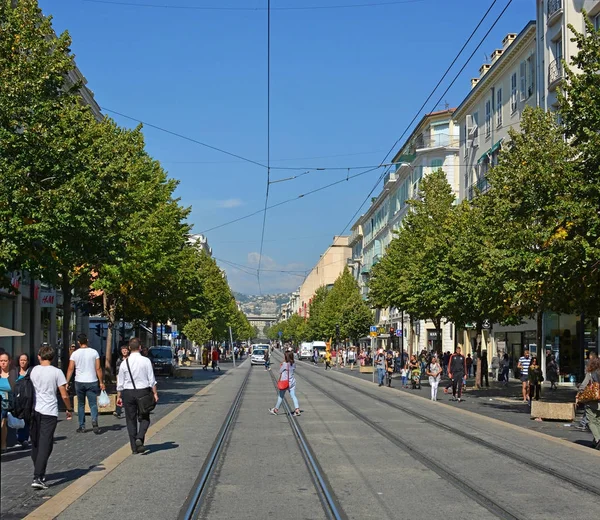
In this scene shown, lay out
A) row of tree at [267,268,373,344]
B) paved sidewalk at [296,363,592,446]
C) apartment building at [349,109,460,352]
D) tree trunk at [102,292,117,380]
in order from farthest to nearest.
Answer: row of tree at [267,268,373,344], apartment building at [349,109,460,352], tree trunk at [102,292,117,380], paved sidewalk at [296,363,592,446]

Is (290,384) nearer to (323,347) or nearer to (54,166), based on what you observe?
(54,166)

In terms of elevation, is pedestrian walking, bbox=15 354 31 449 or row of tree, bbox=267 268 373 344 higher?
Answer: row of tree, bbox=267 268 373 344

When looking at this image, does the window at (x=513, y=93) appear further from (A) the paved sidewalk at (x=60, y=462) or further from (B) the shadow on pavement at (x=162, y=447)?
(B) the shadow on pavement at (x=162, y=447)

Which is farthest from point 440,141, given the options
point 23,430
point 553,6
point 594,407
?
point 23,430

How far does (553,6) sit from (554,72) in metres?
3.13

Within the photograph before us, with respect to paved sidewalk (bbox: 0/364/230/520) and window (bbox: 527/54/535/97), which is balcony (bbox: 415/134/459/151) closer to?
window (bbox: 527/54/535/97)

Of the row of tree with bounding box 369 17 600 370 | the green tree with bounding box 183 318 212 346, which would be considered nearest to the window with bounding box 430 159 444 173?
the green tree with bounding box 183 318 212 346

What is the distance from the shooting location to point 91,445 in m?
15.6

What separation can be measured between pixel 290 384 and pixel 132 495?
13173mm

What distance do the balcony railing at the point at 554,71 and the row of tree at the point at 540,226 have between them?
287 inches

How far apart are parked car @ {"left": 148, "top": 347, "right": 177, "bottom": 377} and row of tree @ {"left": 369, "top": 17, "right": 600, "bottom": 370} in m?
19.3

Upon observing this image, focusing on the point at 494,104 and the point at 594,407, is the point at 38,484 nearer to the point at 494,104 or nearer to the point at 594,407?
the point at 594,407

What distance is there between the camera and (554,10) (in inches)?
1559

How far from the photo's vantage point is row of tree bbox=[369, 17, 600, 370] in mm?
20156
